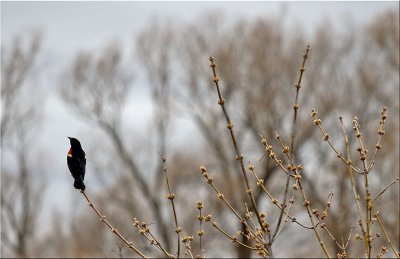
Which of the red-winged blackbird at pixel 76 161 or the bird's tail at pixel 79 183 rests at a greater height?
the red-winged blackbird at pixel 76 161

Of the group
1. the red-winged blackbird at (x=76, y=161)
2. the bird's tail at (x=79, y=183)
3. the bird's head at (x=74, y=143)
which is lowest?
the bird's tail at (x=79, y=183)

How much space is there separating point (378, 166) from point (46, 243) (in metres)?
18.5

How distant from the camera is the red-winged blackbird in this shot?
229 centimetres

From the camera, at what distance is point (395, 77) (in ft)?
61.3

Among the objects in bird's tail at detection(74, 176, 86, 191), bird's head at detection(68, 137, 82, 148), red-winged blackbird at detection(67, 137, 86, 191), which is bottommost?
bird's tail at detection(74, 176, 86, 191)

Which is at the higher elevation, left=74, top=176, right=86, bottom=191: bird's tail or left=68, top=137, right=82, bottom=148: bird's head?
left=68, top=137, right=82, bottom=148: bird's head

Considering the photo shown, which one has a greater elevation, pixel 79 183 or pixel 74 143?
pixel 74 143

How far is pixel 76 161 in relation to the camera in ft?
7.53

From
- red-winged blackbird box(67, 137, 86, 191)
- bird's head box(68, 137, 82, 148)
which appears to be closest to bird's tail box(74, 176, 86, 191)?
red-winged blackbird box(67, 137, 86, 191)

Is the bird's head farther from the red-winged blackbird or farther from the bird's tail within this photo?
the bird's tail

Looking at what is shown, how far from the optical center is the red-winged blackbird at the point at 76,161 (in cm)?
229

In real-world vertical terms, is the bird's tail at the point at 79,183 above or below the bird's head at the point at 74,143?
below

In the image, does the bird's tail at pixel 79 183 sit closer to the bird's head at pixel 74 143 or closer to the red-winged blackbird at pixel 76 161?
the red-winged blackbird at pixel 76 161

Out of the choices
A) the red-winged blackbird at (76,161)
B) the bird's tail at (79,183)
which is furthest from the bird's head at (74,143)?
the bird's tail at (79,183)
